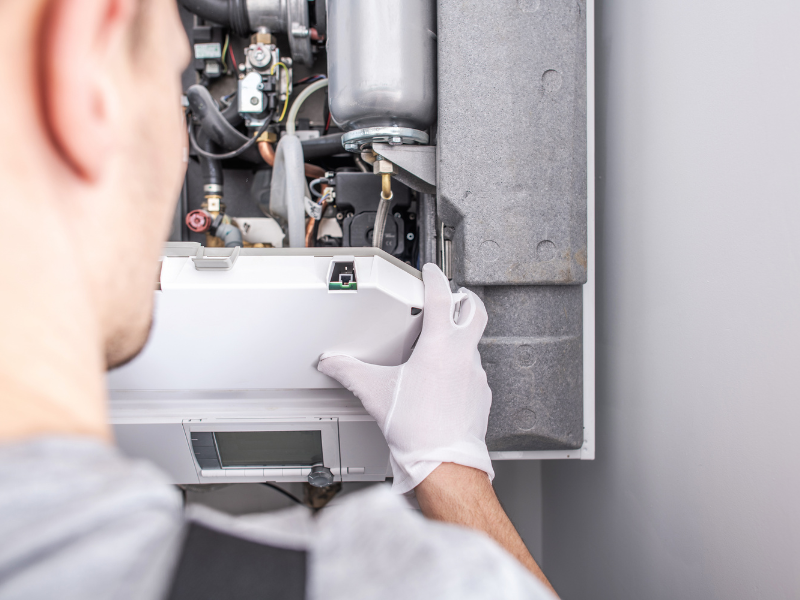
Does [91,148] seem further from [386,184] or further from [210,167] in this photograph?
[210,167]

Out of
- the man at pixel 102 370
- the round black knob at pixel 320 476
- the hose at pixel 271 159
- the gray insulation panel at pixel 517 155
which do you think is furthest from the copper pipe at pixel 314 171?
the man at pixel 102 370

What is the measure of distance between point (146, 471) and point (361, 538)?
130mm

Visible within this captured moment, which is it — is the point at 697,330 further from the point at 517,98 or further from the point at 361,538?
the point at 361,538

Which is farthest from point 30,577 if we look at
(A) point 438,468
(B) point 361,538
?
(A) point 438,468

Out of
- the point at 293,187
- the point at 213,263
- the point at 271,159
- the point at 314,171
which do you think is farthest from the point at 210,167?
the point at 213,263

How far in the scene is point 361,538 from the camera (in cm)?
27

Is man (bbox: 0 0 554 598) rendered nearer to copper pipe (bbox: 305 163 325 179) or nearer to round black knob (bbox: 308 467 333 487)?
round black knob (bbox: 308 467 333 487)

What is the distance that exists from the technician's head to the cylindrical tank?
0.51 m

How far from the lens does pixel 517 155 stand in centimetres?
75

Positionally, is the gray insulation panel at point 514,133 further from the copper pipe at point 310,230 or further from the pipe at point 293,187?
the copper pipe at point 310,230

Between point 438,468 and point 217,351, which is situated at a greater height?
point 217,351

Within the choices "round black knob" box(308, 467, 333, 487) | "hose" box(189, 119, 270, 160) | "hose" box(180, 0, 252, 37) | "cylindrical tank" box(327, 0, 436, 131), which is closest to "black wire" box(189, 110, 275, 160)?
"hose" box(189, 119, 270, 160)

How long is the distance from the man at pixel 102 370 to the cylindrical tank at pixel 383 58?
0.48 metres

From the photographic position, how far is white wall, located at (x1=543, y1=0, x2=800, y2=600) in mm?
500
